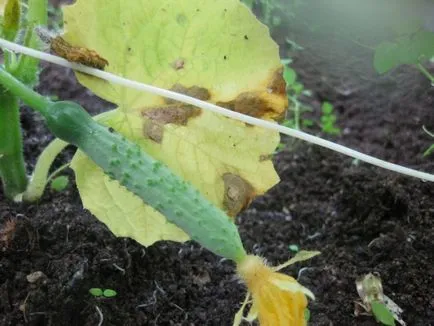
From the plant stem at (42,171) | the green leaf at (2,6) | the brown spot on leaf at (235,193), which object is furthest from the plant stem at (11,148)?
the brown spot on leaf at (235,193)

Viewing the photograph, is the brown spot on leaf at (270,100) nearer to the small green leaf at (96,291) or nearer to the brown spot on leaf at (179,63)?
the brown spot on leaf at (179,63)

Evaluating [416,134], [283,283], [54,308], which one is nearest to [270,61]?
[283,283]

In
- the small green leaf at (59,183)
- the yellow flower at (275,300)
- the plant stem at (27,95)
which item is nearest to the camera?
the yellow flower at (275,300)

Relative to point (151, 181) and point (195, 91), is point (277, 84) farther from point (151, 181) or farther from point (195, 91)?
point (151, 181)

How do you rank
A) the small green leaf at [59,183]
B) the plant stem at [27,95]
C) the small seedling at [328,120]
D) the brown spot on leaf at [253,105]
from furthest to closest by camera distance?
the small seedling at [328,120]
the small green leaf at [59,183]
the brown spot on leaf at [253,105]
the plant stem at [27,95]

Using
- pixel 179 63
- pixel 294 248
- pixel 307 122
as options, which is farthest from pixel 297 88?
pixel 179 63

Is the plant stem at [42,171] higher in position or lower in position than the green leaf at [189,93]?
lower

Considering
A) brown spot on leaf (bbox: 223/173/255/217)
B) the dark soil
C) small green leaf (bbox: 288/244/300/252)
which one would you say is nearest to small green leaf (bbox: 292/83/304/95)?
the dark soil
